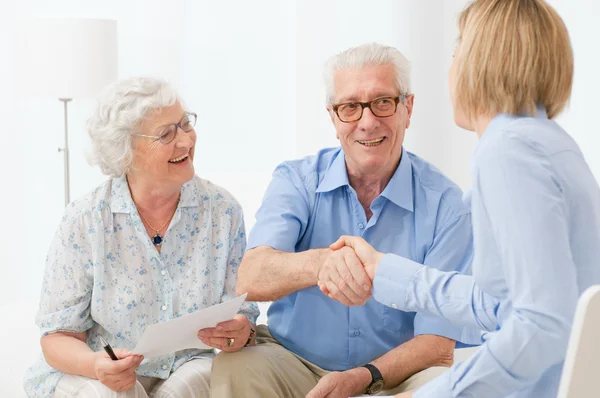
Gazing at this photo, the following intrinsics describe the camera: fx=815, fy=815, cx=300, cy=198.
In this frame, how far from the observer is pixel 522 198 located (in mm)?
1281

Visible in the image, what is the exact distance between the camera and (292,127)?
15.4 ft

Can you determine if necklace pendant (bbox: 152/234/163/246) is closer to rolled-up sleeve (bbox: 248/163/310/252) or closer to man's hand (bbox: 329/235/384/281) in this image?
rolled-up sleeve (bbox: 248/163/310/252)

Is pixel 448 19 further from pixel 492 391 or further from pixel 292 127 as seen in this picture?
pixel 492 391

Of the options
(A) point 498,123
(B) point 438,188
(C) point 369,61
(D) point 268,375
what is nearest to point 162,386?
(D) point 268,375

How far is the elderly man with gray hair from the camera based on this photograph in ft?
7.30

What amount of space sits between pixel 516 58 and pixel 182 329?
1.12 meters

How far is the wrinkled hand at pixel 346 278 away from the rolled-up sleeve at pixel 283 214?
29cm

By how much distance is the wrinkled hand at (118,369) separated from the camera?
215cm

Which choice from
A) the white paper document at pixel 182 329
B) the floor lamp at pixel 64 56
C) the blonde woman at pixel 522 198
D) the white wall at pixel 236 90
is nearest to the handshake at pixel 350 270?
the white paper document at pixel 182 329

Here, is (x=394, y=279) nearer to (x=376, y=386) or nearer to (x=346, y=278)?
(x=346, y=278)

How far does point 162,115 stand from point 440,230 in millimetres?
892

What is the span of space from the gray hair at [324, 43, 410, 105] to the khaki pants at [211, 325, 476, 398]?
78 cm

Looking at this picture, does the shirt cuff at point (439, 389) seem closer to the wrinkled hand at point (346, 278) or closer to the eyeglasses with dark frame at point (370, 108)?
the wrinkled hand at point (346, 278)

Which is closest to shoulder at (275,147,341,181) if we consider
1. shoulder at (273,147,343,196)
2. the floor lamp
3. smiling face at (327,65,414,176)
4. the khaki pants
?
shoulder at (273,147,343,196)
